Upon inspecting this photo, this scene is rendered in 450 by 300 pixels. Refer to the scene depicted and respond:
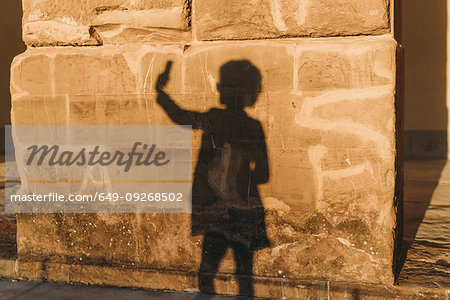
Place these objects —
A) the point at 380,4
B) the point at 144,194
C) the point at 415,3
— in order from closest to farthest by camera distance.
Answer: the point at 380,4 → the point at 144,194 → the point at 415,3

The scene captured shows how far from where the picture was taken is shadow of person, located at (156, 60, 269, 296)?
2865 millimetres

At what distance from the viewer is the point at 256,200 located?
2898mm

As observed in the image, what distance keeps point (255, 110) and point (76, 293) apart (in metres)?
1.53

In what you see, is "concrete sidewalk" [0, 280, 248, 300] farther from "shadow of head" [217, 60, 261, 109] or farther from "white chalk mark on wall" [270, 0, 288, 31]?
"white chalk mark on wall" [270, 0, 288, 31]

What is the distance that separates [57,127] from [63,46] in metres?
0.52

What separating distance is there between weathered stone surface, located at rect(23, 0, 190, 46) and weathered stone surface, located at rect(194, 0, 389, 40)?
5.9 inches

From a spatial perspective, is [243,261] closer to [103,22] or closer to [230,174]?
[230,174]

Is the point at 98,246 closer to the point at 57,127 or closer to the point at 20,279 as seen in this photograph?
the point at 20,279

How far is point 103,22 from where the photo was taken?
304 centimetres

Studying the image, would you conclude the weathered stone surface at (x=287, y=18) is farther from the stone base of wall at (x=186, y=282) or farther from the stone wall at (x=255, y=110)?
the stone base of wall at (x=186, y=282)

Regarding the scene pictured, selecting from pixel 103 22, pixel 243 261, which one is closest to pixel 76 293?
pixel 243 261

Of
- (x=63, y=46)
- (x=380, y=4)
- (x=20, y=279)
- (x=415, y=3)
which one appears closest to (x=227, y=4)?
(x=380, y=4)

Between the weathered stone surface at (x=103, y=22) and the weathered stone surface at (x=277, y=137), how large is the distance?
3.1 inches

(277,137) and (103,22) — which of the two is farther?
(103,22)
